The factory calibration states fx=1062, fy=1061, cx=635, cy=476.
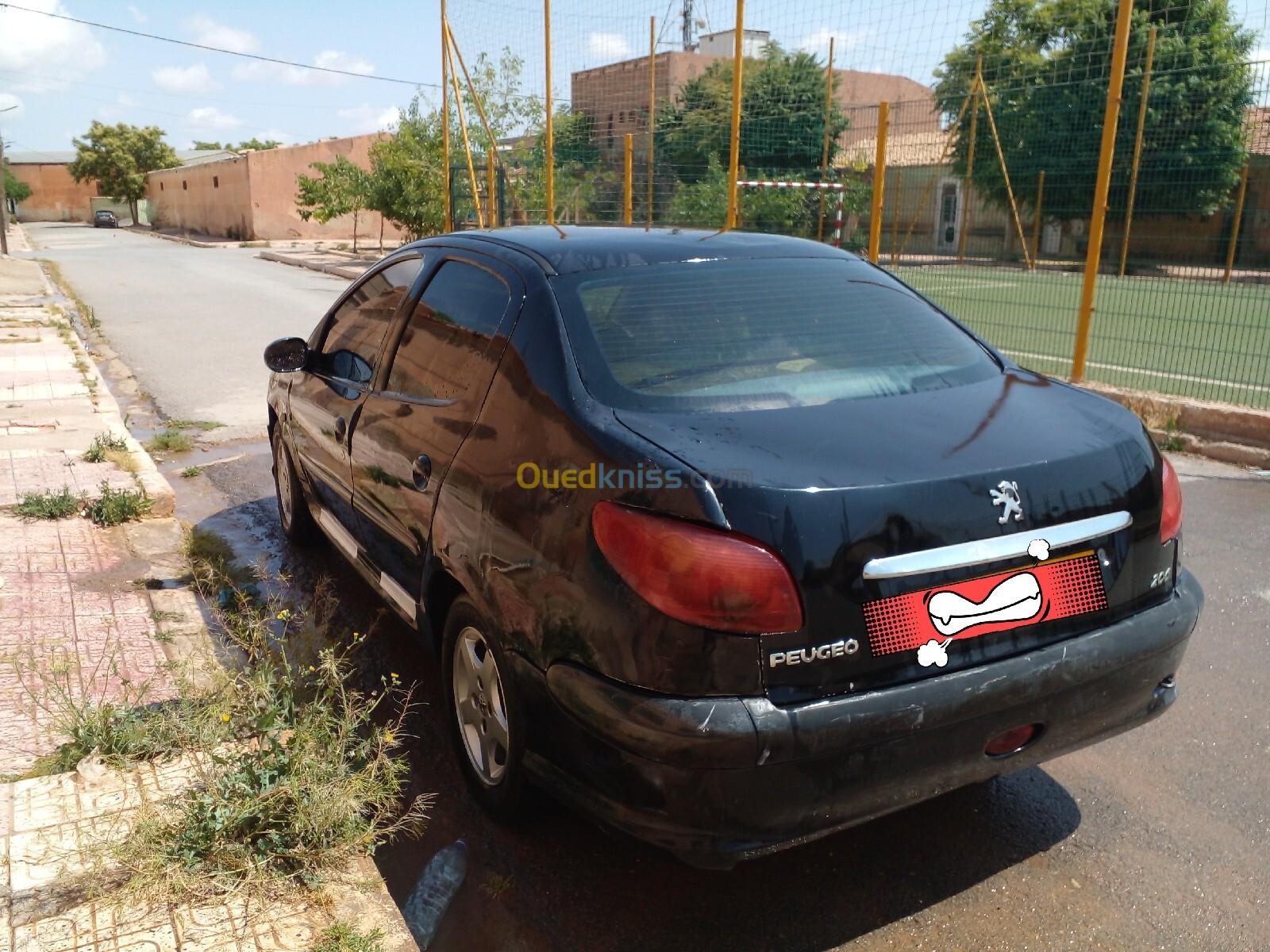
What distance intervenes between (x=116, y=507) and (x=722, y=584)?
469 centimetres

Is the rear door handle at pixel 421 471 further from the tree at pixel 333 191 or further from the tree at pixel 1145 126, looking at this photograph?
the tree at pixel 333 191

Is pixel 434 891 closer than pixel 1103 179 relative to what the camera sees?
Yes

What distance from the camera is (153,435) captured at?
28.1ft

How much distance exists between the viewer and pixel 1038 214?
13.1m

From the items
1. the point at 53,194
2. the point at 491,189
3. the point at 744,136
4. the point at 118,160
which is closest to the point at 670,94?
the point at 491,189

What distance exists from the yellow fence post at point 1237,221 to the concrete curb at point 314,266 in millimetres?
15666

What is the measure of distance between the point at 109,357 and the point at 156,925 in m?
12.0

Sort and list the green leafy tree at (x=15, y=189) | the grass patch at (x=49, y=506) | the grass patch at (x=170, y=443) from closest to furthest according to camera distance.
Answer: the grass patch at (x=49, y=506), the grass patch at (x=170, y=443), the green leafy tree at (x=15, y=189)

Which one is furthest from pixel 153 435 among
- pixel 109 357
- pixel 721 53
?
pixel 721 53

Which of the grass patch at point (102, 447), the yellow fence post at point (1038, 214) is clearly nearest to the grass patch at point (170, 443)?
the grass patch at point (102, 447)

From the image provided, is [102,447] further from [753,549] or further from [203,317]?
[203,317]

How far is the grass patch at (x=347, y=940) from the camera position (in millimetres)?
2338

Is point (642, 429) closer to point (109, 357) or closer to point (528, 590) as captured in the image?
point (528, 590)

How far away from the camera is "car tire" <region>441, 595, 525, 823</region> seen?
2785 mm
